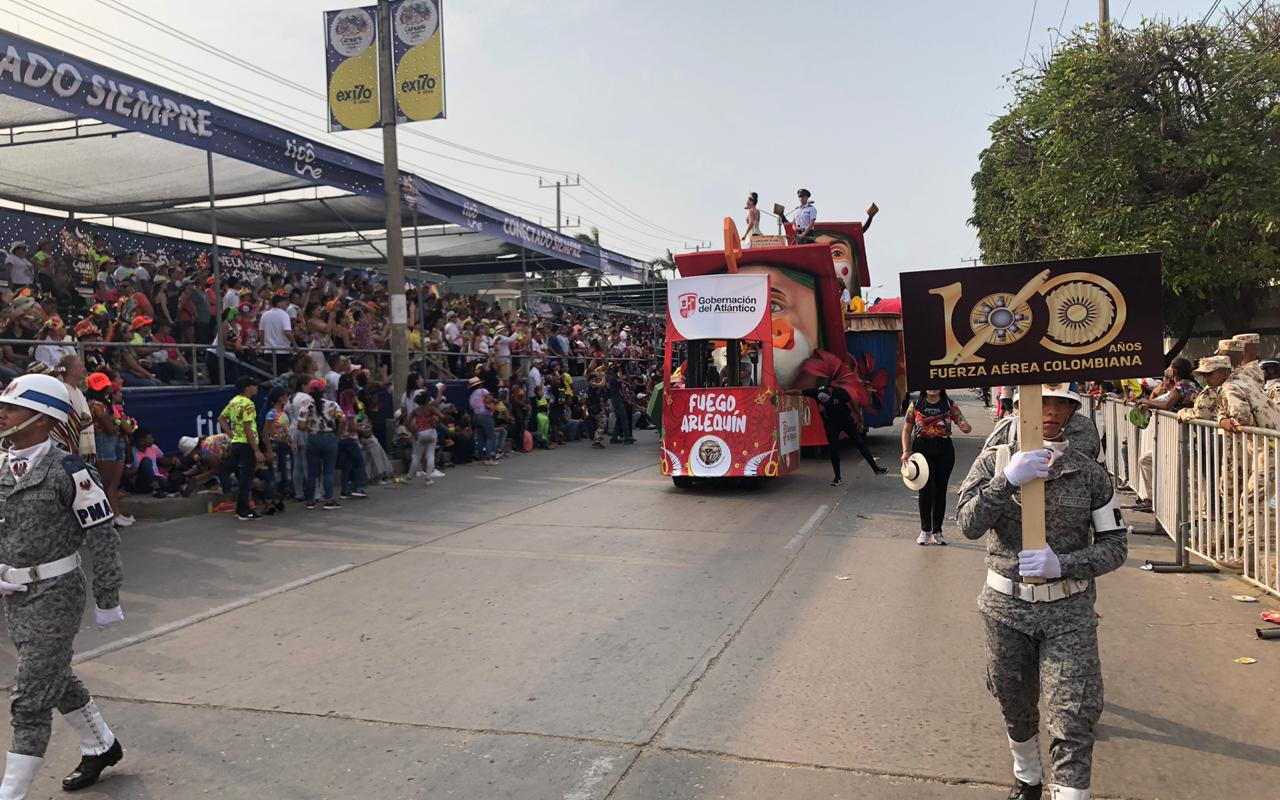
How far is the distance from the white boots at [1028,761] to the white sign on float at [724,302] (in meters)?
8.60

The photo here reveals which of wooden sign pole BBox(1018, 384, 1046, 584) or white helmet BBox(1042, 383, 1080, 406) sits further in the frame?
white helmet BBox(1042, 383, 1080, 406)

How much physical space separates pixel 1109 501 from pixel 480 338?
638 inches

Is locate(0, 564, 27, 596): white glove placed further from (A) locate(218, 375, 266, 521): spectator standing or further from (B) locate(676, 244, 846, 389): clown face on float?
(B) locate(676, 244, 846, 389): clown face on float

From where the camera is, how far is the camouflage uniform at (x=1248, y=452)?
6234 mm

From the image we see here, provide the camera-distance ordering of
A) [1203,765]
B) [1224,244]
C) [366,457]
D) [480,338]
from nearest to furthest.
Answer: [1203,765] → [366,457] → [1224,244] → [480,338]

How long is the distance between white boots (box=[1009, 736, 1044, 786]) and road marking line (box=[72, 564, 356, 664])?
529 cm

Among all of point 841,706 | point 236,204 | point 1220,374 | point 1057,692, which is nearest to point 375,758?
point 841,706

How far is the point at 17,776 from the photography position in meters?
3.69

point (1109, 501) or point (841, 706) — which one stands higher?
point (1109, 501)

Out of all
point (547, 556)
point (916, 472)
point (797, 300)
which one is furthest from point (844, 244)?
point (916, 472)

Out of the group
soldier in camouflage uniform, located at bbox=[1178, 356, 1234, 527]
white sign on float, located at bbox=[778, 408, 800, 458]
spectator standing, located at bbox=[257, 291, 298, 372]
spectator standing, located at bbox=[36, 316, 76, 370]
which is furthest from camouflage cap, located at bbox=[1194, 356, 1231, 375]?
spectator standing, located at bbox=[257, 291, 298, 372]

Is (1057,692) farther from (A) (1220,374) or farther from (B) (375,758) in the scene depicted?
(A) (1220,374)

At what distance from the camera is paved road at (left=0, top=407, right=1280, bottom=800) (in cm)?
404

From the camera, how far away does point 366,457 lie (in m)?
13.8
